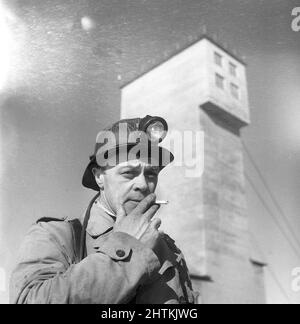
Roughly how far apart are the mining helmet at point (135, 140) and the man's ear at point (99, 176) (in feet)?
0.07

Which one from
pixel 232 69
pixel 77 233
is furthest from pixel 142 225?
pixel 232 69

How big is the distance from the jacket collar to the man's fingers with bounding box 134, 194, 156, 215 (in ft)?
0.78

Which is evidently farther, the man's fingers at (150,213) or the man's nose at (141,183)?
the man's nose at (141,183)

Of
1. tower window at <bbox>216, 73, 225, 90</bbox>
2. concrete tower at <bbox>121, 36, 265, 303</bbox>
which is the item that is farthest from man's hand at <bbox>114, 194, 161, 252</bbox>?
tower window at <bbox>216, 73, 225, 90</bbox>

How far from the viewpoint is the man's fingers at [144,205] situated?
1.18m

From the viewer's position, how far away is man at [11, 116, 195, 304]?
1.05 meters

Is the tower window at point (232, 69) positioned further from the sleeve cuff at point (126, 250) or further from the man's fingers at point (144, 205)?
the sleeve cuff at point (126, 250)

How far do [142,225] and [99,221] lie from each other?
11.0 inches

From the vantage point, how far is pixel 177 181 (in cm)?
1007

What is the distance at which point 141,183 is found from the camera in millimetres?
1332

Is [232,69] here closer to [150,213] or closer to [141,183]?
[141,183]

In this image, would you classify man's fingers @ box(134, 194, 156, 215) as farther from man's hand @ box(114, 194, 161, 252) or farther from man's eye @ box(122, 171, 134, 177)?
man's eye @ box(122, 171, 134, 177)

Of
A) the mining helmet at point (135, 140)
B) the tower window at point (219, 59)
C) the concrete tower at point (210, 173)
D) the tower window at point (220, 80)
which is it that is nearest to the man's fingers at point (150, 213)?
the mining helmet at point (135, 140)
